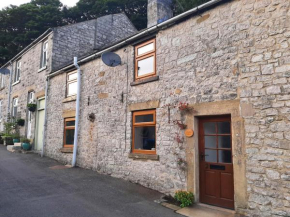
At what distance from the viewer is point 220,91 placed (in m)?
5.41

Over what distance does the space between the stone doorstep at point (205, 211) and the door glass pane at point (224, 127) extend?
1.76 metres

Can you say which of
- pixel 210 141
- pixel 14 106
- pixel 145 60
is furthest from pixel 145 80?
pixel 14 106

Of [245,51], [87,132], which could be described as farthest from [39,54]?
[245,51]

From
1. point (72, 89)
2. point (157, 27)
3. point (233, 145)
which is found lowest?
point (233, 145)

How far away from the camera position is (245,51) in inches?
201

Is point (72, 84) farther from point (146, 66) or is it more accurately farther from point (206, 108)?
point (206, 108)

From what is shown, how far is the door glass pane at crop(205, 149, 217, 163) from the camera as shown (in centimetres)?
562

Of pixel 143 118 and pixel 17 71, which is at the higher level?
pixel 17 71

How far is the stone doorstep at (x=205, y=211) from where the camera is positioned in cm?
495

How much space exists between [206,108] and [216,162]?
1.33 metres

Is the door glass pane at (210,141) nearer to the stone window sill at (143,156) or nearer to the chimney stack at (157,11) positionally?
the stone window sill at (143,156)

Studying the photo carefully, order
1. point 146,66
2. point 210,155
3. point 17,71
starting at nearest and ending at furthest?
point 210,155, point 146,66, point 17,71

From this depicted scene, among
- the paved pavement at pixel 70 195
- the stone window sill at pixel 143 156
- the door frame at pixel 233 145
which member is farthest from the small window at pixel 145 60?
the paved pavement at pixel 70 195

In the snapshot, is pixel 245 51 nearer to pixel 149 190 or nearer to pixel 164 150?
pixel 164 150
